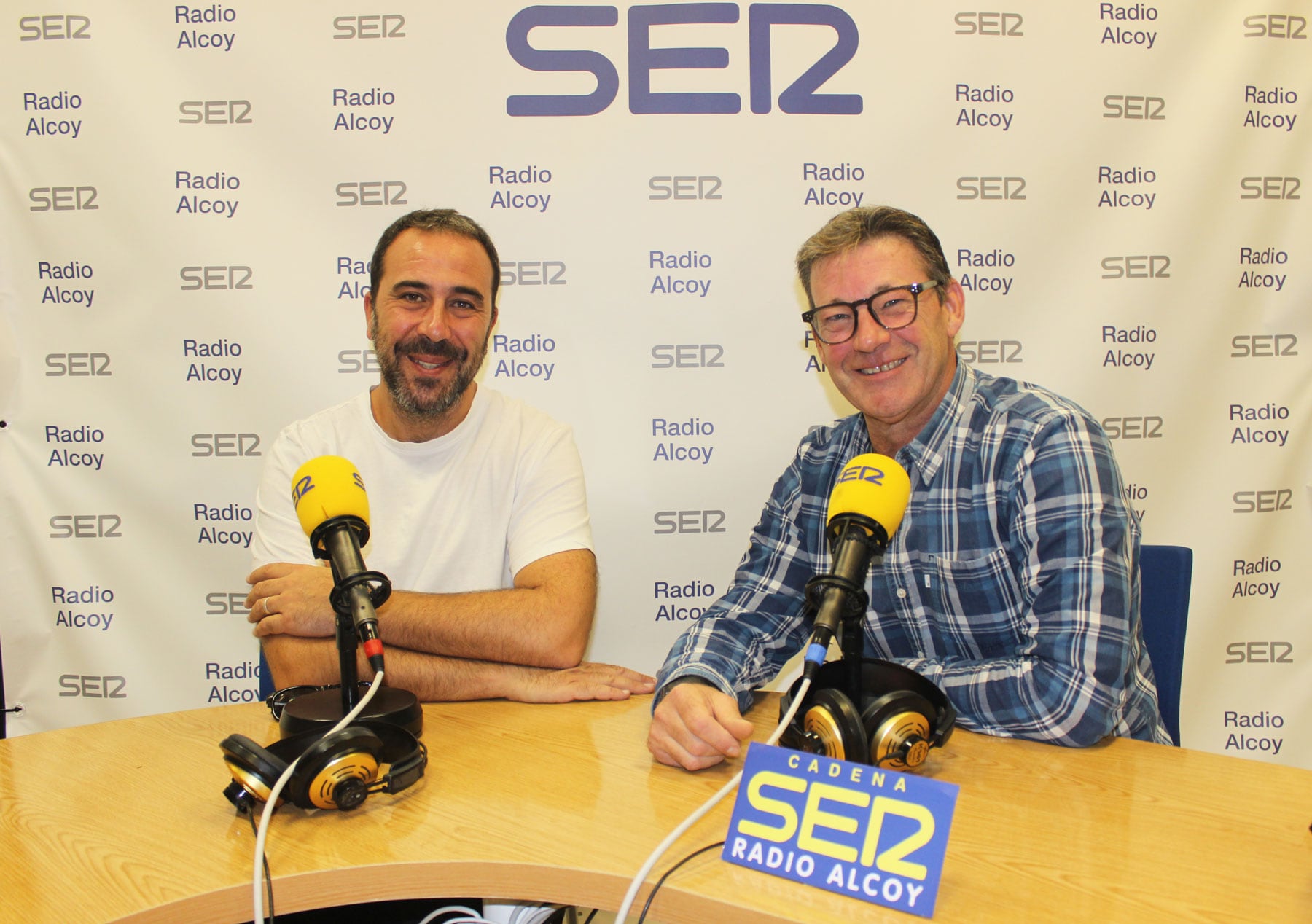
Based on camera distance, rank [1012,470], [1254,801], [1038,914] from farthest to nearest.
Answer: [1012,470] → [1254,801] → [1038,914]

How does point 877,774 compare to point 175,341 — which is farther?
point 175,341

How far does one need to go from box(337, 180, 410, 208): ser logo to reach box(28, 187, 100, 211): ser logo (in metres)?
0.83

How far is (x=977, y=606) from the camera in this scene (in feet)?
6.31

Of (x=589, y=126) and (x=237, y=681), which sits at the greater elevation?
(x=589, y=126)

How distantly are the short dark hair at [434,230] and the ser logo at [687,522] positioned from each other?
3.21ft

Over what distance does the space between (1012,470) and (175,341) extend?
269cm

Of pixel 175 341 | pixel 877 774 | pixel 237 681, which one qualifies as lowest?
pixel 237 681

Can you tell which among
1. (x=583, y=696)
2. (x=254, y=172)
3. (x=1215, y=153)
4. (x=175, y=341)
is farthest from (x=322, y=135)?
(x=1215, y=153)

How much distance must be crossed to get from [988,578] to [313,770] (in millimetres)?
1321

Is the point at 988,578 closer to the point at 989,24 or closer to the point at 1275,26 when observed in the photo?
the point at 989,24

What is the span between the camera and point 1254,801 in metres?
1.39

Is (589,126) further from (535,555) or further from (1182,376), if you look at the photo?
(1182,376)

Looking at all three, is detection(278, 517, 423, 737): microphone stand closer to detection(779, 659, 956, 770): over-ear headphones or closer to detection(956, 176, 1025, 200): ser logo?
detection(779, 659, 956, 770): over-ear headphones

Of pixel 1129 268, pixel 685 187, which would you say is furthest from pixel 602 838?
pixel 1129 268
